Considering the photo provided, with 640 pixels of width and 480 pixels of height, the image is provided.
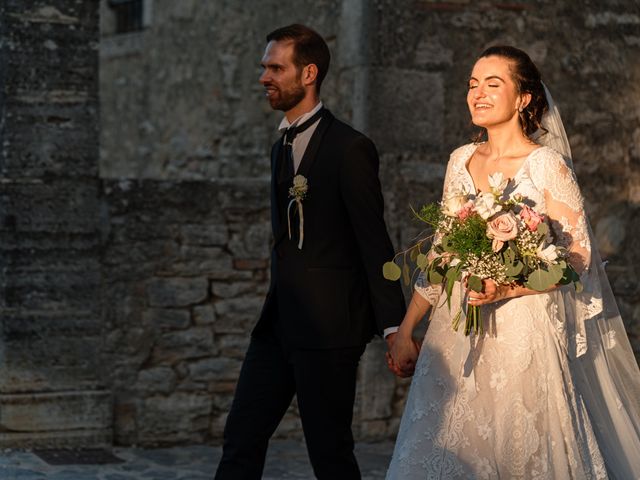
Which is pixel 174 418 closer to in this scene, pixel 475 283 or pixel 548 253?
pixel 475 283

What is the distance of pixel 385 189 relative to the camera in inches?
273

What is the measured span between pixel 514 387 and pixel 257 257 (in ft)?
10.4

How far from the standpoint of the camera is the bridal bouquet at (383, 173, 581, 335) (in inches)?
146

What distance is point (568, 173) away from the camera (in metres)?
3.90

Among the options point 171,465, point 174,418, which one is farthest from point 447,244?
point 174,418

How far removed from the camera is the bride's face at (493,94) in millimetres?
3961

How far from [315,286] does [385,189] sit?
8.94 ft

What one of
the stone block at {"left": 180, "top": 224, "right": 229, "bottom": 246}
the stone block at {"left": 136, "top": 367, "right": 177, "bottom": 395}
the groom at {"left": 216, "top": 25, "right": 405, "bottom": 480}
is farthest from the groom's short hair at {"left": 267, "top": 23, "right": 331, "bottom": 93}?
the stone block at {"left": 136, "top": 367, "right": 177, "bottom": 395}

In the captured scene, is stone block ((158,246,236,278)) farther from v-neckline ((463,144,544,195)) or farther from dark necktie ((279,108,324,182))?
v-neckline ((463,144,544,195))

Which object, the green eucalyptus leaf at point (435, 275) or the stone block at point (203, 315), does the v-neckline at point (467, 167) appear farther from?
the stone block at point (203, 315)

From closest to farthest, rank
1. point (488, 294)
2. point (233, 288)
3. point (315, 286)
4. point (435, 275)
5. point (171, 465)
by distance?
point (488, 294) < point (435, 275) < point (315, 286) < point (171, 465) < point (233, 288)

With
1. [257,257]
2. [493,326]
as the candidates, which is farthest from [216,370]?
[493,326]

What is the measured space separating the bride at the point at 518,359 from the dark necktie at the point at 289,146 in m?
0.53

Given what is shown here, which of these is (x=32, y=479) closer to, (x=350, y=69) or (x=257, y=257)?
(x=257, y=257)
